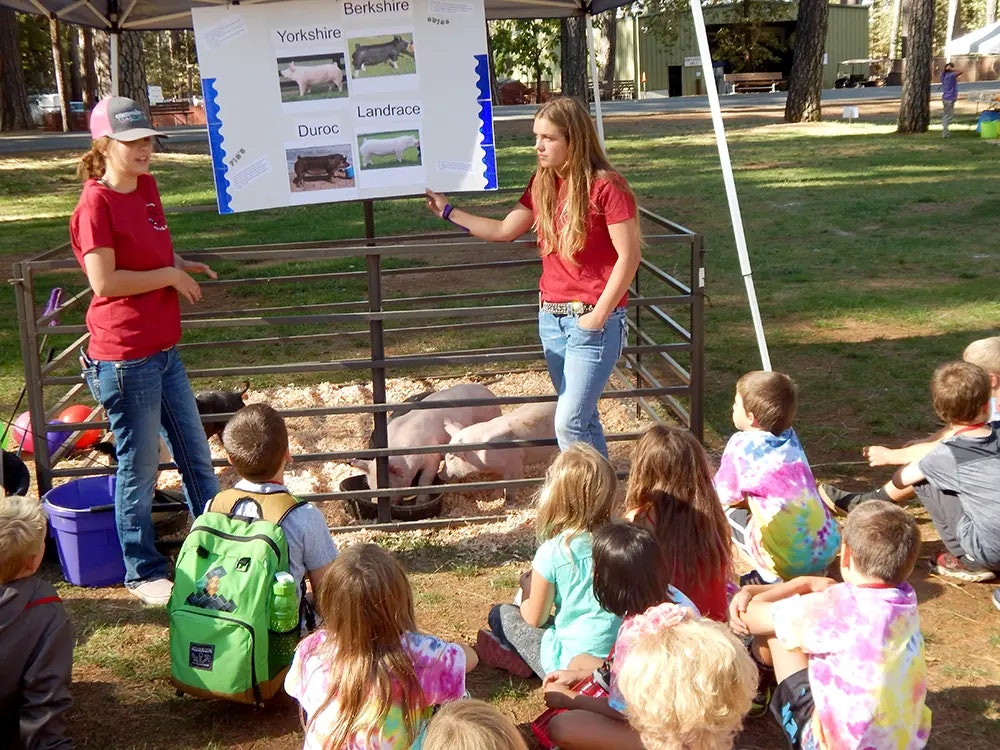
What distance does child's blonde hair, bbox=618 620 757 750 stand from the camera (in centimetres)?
243

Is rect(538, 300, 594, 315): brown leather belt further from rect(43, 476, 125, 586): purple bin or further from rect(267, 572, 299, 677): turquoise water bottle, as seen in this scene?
rect(43, 476, 125, 586): purple bin

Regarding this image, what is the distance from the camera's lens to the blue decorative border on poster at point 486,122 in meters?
5.30

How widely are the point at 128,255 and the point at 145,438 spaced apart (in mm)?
726

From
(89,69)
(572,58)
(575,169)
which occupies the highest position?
(89,69)

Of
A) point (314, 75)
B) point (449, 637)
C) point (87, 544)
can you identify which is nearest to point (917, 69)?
point (314, 75)

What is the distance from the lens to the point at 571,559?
133 inches

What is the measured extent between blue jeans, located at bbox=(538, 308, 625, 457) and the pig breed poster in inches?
49.5

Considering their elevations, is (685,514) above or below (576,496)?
below

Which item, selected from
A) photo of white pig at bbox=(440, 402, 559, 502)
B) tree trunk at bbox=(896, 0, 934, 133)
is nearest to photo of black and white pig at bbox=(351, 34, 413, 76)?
photo of white pig at bbox=(440, 402, 559, 502)

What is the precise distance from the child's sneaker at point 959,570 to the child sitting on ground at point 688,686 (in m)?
2.31

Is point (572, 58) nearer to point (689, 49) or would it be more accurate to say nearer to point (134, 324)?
point (134, 324)

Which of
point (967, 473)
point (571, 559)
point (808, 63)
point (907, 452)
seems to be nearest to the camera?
point (571, 559)

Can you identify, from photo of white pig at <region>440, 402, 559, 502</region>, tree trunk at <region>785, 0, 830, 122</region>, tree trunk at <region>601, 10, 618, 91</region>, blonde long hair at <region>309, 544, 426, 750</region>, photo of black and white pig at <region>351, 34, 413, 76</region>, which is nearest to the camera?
blonde long hair at <region>309, 544, 426, 750</region>

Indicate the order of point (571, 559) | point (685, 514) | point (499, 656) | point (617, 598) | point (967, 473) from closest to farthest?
1. point (617, 598)
2. point (571, 559)
3. point (685, 514)
4. point (499, 656)
5. point (967, 473)
